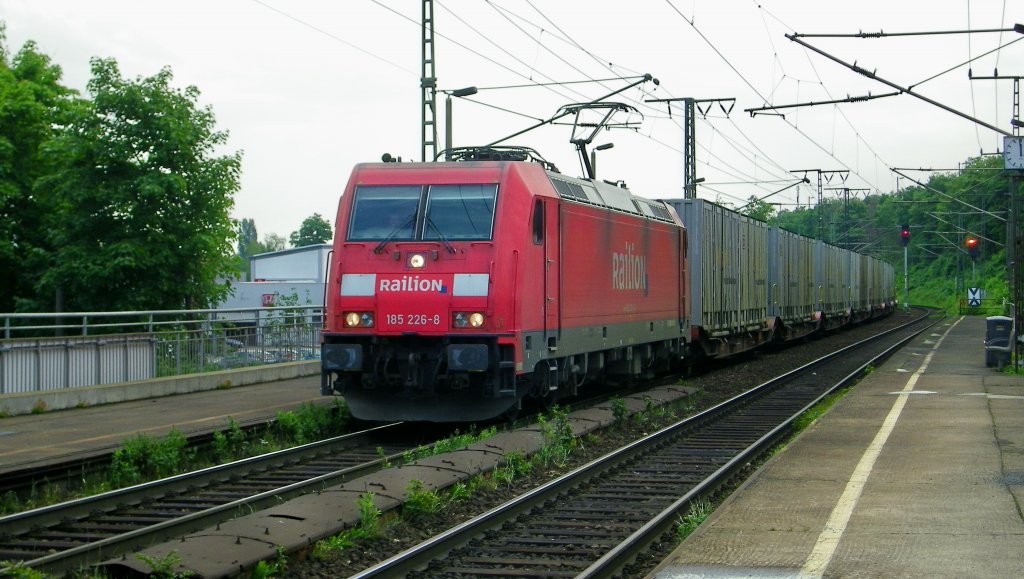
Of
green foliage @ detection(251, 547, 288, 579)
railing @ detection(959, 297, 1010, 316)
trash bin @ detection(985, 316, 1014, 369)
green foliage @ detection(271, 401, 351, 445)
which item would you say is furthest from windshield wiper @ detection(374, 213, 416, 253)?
railing @ detection(959, 297, 1010, 316)

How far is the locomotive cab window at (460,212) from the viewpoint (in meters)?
13.8

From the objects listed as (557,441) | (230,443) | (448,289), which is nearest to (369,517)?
(557,441)

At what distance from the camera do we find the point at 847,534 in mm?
8109

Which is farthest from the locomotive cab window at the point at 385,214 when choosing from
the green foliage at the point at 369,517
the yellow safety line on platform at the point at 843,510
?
the yellow safety line on platform at the point at 843,510

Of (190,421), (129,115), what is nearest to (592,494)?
(190,421)

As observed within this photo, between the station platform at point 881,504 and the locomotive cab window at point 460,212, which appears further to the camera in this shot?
the locomotive cab window at point 460,212

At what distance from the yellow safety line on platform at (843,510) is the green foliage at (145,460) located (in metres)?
6.57

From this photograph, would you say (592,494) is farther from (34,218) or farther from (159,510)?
(34,218)

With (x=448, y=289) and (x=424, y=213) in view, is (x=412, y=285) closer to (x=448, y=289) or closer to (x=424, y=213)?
(x=448, y=289)

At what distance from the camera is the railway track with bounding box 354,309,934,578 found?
7.77m

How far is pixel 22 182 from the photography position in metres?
30.9

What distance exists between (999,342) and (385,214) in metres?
17.9

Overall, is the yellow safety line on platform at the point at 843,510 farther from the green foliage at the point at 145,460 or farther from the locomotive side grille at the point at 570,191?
the green foliage at the point at 145,460

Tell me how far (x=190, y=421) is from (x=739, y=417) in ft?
25.9
